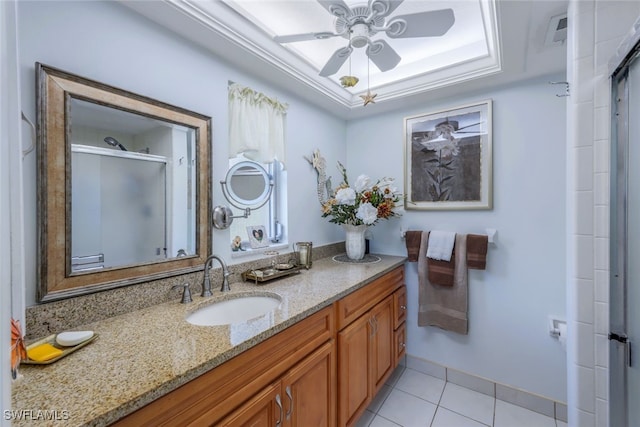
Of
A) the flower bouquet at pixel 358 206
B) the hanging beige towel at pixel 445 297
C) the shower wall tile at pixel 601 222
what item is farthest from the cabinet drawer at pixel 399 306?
the shower wall tile at pixel 601 222

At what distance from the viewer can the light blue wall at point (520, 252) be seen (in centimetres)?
174

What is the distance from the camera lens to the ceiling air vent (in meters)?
1.23

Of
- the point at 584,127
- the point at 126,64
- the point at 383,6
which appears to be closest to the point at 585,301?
the point at 584,127

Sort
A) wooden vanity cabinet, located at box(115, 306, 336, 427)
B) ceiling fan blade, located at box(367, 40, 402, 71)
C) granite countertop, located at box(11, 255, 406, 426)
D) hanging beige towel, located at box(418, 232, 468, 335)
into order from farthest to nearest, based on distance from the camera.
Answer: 1. hanging beige towel, located at box(418, 232, 468, 335)
2. ceiling fan blade, located at box(367, 40, 402, 71)
3. wooden vanity cabinet, located at box(115, 306, 336, 427)
4. granite countertop, located at box(11, 255, 406, 426)

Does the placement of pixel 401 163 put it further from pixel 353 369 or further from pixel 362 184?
pixel 353 369

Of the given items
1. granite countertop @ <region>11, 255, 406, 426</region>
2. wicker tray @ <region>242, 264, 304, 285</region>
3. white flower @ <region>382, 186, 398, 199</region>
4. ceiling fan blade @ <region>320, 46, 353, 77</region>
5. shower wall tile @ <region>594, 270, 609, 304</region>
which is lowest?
granite countertop @ <region>11, 255, 406, 426</region>

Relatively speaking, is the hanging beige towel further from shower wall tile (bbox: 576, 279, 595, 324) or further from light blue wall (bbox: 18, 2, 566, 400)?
shower wall tile (bbox: 576, 279, 595, 324)

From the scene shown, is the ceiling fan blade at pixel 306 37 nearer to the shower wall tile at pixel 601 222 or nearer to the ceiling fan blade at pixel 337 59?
the ceiling fan blade at pixel 337 59

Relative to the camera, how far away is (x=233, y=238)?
1.64 m

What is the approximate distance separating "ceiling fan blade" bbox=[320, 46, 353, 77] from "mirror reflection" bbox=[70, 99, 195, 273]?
31.4 inches

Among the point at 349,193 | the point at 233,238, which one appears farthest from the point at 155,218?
the point at 349,193

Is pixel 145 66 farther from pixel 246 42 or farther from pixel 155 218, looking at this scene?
pixel 155 218

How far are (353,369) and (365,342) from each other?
174 mm

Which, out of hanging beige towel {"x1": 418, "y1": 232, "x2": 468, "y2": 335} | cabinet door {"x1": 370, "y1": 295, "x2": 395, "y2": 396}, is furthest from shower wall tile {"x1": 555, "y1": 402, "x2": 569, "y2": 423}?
cabinet door {"x1": 370, "y1": 295, "x2": 395, "y2": 396}
